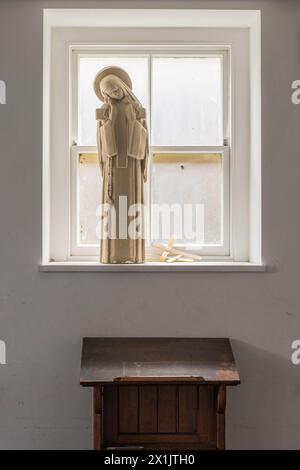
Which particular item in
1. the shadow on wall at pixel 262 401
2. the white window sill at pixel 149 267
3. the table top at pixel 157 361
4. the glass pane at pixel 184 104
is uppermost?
the glass pane at pixel 184 104

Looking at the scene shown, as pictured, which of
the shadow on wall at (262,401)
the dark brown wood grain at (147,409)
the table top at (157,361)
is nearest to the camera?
the table top at (157,361)

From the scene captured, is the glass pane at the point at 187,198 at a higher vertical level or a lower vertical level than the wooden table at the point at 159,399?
higher

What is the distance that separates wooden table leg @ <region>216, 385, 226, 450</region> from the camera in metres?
1.65

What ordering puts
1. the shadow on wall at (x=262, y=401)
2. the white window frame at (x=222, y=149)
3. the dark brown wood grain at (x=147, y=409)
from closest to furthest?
the dark brown wood grain at (x=147, y=409), the shadow on wall at (x=262, y=401), the white window frame at (x=222, y=149)

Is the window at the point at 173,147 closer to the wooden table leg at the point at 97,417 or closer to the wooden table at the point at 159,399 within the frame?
the wooden table at the point at 159,399

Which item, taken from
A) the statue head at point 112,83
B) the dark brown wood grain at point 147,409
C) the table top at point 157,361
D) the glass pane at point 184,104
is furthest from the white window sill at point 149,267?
the statue head at point 112,83

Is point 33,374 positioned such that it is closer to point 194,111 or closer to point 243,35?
point 194,111

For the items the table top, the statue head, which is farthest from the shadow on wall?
the statue head

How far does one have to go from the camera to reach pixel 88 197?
209 cm

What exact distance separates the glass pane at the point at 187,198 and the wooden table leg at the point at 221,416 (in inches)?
26.2

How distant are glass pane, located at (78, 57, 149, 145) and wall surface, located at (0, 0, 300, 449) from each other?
0.26 meters

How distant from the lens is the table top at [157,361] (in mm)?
1620

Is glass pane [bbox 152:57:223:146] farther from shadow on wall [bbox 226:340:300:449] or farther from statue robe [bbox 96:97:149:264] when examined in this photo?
shadow on wall [bbox 226:340:300:449]

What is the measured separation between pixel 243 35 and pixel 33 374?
160cm
